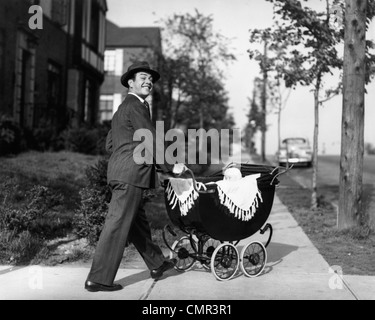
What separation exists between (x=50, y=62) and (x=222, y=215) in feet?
51.8

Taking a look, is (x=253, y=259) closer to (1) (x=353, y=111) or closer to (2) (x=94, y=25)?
(1) (x=353, y=111)

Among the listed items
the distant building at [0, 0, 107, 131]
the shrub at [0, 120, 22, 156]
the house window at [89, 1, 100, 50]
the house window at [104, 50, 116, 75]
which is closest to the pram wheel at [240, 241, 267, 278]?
the shrub at [0, 120, 22, 156]

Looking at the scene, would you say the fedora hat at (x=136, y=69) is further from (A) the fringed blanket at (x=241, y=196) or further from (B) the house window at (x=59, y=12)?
(B) the house window at (x=59, y=12)

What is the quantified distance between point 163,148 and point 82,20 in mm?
18266

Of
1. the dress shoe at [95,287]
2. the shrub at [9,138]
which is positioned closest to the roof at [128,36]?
the shrub at [9,138]

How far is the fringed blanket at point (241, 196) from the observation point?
5.51 meters

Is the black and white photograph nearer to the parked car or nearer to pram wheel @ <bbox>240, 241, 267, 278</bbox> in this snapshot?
pram wheel @ <bbox>240, 241, 267, 278</bbox>

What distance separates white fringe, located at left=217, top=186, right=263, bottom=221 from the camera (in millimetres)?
5484

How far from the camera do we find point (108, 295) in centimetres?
498

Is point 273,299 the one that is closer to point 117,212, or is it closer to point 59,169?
point 117,212

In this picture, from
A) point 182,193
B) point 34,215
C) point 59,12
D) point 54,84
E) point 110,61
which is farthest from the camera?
point 110,61

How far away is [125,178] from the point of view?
204 inches

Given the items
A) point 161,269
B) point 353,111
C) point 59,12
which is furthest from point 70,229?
point 59,12
